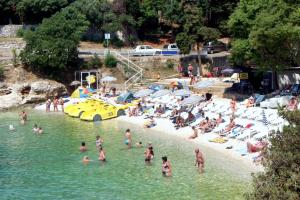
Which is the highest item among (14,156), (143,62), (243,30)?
(243,30)

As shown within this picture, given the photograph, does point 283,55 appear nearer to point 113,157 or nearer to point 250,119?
point 250,119

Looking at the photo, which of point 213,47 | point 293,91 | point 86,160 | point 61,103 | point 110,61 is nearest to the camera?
point 86,160

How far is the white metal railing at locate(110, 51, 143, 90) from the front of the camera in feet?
169

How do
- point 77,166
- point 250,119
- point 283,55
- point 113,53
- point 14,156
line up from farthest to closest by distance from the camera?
point 113,53
point 283,55
point 250,119
point 14,156
point 77,166

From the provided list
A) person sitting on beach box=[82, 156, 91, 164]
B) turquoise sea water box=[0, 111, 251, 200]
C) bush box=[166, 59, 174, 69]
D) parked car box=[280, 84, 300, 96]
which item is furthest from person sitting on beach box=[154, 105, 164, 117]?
bush box=[166, 59, 174, 69]

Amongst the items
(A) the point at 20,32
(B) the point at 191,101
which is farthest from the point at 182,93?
(A) the point at 20,32

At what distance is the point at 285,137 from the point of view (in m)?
12.4

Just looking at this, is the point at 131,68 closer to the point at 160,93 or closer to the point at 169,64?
the point at 169,64

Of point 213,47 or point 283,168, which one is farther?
point 213,47

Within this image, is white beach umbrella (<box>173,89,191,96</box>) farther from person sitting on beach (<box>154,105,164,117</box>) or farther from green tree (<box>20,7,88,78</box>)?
green tree (<box>20,7,88,78</box>)

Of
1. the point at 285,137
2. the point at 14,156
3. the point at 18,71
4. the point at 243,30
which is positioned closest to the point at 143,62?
the point at 18,71

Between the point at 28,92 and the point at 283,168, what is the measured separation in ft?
136

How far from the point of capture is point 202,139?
32.7 metres

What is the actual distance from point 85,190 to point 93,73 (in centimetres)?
3082
